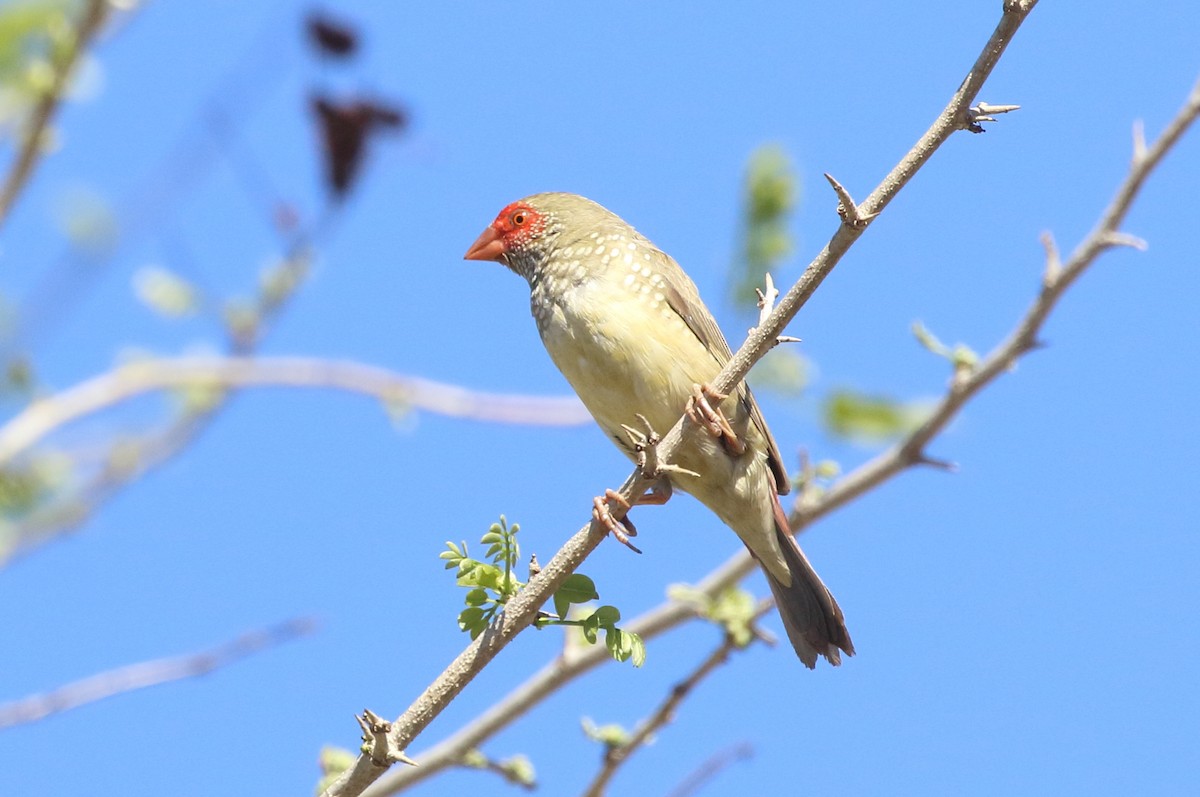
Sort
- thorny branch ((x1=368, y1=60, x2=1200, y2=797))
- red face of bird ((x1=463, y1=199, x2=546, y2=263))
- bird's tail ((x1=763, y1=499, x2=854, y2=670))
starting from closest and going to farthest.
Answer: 1. thorny branch ((x1=368, y1=60, x2=1200, y2=797))
2. bird's tail ((x1=763, y1=499, x2=854, y2=670))
3. red face of bird ((x1=463, y1=199, x2=546, y2=263))

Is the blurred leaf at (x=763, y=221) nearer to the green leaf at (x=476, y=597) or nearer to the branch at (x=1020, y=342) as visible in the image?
the branch at (x=1020, y=342)

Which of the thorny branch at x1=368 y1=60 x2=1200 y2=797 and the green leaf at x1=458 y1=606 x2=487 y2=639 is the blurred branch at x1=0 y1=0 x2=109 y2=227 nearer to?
the green leaf at x1=458 y1=606 x2=487 y2=639

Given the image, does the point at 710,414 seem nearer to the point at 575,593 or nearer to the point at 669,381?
the point at 669,381

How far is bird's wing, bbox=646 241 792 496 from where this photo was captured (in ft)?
16.3

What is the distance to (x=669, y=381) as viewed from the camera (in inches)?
184

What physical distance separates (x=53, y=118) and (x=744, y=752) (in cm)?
291

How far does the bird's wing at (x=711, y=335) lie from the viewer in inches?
195

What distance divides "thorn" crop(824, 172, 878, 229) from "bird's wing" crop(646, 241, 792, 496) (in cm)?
171

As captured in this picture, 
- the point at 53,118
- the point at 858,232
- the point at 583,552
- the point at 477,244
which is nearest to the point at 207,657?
the point at 583,552

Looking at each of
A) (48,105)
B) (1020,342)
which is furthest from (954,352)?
(48,105)

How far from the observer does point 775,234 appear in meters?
4.86

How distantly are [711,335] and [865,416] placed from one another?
0.65 metres

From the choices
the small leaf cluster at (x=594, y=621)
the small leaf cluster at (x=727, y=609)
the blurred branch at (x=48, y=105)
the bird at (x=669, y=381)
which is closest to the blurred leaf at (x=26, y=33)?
the blurred branch at (x=48, y=105)

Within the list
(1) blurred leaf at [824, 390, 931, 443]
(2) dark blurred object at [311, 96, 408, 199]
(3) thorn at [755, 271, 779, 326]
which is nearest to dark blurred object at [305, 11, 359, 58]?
(2) dark blurred object at [311, 96, 408, 199]
